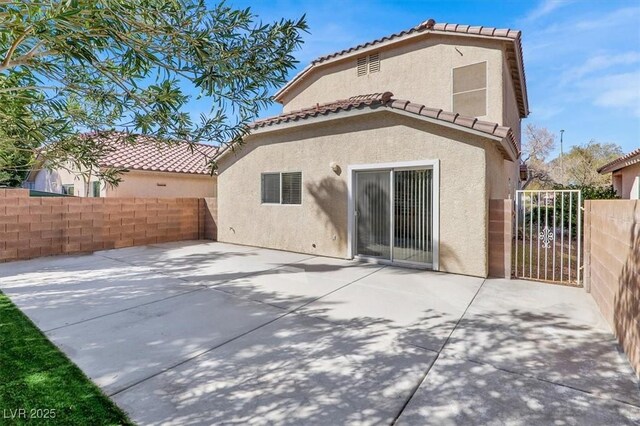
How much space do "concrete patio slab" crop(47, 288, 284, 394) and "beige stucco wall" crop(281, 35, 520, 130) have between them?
11.5 meters

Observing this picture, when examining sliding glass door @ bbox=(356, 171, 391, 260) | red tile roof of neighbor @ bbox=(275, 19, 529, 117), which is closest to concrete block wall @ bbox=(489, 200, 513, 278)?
sliding glass door @ bbox=(356, 171, 391, 260)

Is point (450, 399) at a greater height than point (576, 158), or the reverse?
point (576, 158)

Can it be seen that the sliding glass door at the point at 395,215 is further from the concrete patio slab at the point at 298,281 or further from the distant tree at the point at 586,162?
the distant tree at the point at 586,162

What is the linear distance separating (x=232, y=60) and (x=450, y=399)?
5479 millimetres

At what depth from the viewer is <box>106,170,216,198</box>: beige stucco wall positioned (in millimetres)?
17188

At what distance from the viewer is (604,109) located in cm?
2856

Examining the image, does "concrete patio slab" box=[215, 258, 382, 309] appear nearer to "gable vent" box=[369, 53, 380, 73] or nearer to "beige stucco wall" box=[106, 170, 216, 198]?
"gable vent" box=[369, 53, 380, 73]

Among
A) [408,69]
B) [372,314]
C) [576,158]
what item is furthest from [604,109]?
[372,314]

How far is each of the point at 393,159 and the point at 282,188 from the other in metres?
4.71

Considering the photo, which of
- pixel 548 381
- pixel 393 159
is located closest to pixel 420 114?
pixel 393 159

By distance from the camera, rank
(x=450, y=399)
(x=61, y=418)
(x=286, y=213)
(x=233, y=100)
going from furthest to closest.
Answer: (x=286, y=213) → (x=233, y=100) → (x=450, y=399) → (x=61, y=418)

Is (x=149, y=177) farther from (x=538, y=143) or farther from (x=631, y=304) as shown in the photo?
(x=538, y=143)

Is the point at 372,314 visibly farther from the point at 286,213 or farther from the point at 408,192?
the point at 286,213

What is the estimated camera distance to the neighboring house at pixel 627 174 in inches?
624
